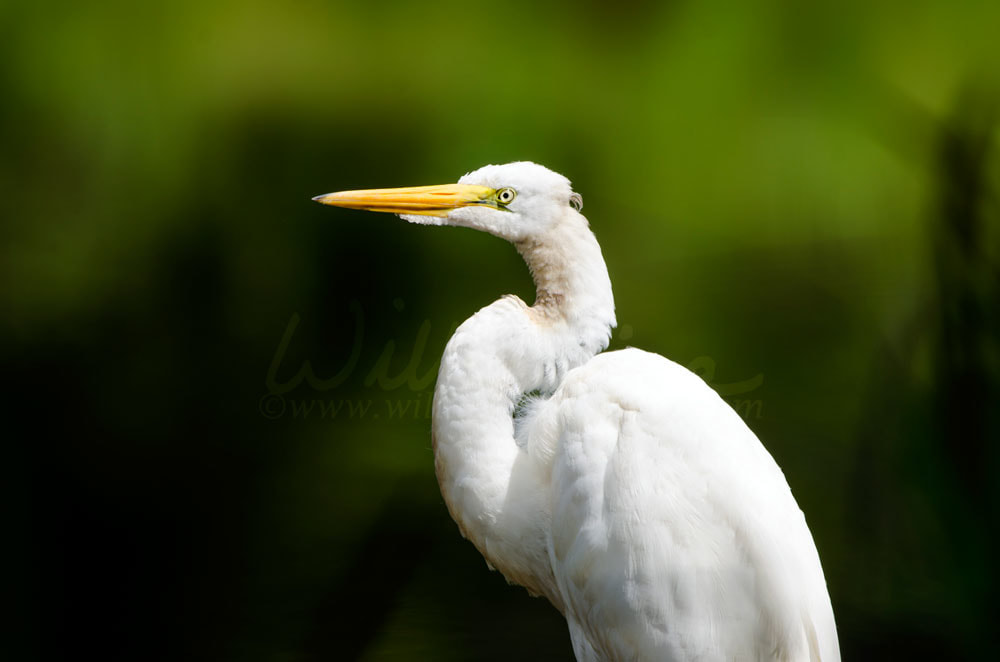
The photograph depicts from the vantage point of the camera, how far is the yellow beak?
1573 mm

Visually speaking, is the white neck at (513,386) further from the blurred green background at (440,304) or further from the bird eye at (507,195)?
the blurred green background at (440,304)

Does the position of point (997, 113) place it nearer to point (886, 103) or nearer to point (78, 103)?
point (886, 103)

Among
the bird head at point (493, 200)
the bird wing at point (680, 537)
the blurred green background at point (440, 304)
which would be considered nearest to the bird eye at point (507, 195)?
the bird head at point (493, 200)

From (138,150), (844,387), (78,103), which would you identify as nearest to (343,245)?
(138,150)

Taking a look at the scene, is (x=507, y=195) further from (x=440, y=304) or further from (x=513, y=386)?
(x=440, y=304)

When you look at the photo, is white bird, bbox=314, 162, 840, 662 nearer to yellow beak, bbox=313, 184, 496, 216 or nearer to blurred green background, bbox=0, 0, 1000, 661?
yellow beak, bbox=313, 184, 496, 216

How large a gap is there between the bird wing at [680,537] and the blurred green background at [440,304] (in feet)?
3.72

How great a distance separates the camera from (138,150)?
245 centimetres

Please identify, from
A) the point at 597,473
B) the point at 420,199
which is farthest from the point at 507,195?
the point at 597,473

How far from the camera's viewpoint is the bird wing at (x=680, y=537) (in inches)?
53.8

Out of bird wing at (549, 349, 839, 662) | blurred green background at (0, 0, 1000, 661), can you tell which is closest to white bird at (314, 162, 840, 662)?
bird wing at (549, 349, 839, 662)

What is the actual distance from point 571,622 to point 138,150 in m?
1.71

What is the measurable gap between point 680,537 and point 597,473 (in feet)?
0.51

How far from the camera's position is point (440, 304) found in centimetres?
255
